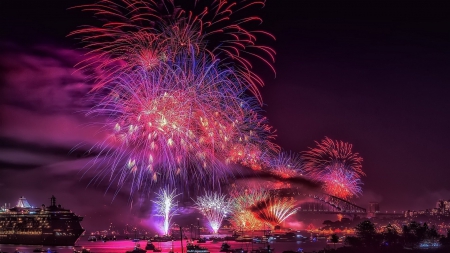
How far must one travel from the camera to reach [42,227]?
159125 millimetres

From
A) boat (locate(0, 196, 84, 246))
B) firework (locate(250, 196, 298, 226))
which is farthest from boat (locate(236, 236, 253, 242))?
boat (locate(0, 196, 84, 246))

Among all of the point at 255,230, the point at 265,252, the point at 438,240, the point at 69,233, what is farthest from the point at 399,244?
the point at 69,233

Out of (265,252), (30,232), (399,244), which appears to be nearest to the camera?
(265,252)

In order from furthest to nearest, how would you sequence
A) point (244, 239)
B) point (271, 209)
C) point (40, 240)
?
point (40, 240)
point (244, 239)
point (271, 209)

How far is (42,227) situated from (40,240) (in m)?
3.81

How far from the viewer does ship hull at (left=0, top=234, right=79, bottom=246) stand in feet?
516

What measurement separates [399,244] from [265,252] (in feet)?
82.0

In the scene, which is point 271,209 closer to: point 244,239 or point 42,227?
point 244,239

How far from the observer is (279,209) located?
139500 millimetres

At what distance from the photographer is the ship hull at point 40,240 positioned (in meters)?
157

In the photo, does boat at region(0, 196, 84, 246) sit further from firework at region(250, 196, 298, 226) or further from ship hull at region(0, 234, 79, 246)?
firework at region(250, 196, 298, 226)

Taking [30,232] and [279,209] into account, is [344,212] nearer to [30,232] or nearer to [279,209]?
[279,209]

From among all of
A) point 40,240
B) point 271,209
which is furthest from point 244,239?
point 40,240

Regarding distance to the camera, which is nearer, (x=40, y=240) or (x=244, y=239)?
(x=244, y=239)
